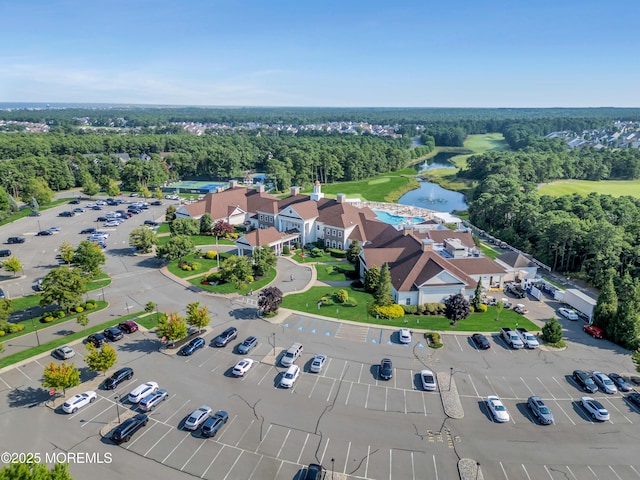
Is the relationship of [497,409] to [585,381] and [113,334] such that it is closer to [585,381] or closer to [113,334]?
[585,381]

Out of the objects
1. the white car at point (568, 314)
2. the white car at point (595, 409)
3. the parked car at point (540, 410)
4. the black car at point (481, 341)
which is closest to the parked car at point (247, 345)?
the black car at point (481, 341)

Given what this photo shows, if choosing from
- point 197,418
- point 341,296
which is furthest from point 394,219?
point 197,418

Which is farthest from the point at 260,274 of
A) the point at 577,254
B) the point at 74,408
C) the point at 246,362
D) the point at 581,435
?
the point at 577,254

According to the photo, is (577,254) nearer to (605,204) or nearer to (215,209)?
(605,204)

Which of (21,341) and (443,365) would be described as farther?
(21,341)

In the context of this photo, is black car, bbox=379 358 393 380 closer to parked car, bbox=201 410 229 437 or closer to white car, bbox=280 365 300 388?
white car, bbox=280 365 300 388

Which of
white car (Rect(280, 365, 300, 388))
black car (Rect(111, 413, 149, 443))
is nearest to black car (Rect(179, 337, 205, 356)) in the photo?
black car (Rect(111, 413, 149, 443))

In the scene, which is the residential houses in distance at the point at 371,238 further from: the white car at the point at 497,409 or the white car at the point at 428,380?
the white car at the point at 497,409
